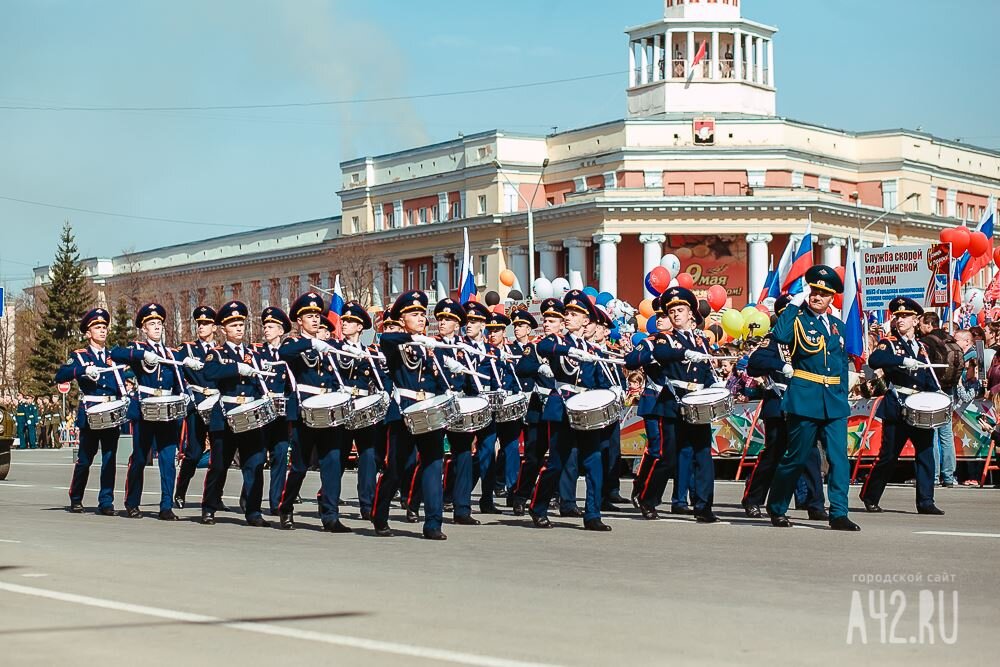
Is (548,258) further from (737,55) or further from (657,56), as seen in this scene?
(737,55)

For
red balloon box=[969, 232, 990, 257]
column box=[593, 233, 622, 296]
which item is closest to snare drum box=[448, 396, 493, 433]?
red balloon box=[969, 232, 990, 257]

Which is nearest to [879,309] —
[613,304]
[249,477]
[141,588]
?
[613,304]

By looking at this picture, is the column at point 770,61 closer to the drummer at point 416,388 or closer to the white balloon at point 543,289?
the white balloon at point 543,289

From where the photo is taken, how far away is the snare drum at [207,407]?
1617cm

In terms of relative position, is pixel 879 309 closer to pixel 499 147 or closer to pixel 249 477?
pixel 249 477

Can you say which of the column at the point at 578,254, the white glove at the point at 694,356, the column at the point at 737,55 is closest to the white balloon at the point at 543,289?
the white glove at the point at 694,356

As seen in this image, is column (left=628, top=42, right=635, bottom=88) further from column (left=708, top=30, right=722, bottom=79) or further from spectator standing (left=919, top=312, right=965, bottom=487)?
spectator standing (left=919, top=312, right=965, bottom=487)

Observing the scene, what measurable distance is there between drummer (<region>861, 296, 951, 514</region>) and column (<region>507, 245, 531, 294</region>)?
7038cm

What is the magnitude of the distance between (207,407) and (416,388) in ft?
11.8

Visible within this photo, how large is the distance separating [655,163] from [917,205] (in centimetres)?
1396

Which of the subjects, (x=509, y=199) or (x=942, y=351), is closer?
(x=942, y=351)

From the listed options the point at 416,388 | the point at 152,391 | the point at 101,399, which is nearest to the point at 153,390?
the point at 152,391

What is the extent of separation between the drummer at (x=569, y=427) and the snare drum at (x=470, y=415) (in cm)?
96

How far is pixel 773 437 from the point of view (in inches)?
597
